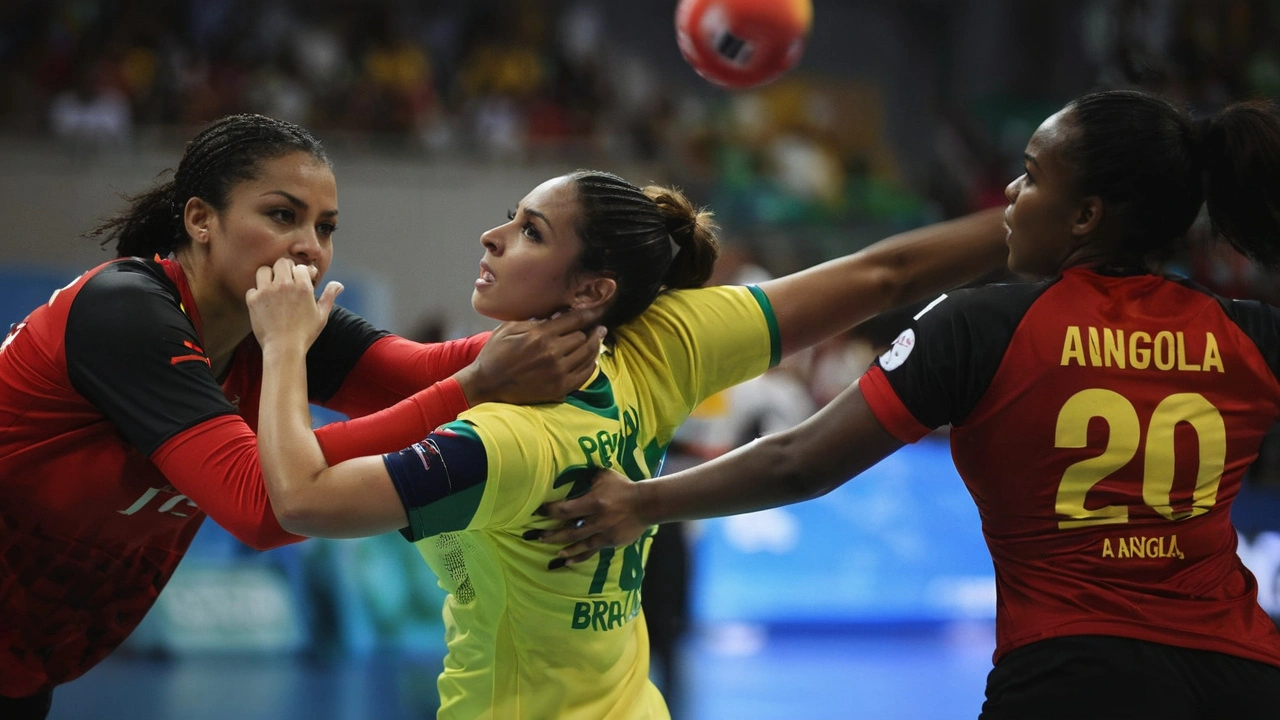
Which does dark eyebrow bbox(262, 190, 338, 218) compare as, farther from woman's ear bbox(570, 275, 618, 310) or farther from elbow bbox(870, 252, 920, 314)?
elbow bbox(870, 252, 920, 314)

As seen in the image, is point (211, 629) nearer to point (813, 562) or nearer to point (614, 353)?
point (813, 562)

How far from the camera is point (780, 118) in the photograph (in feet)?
50.0

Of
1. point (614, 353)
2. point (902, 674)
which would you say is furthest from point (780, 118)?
point (614, 353)

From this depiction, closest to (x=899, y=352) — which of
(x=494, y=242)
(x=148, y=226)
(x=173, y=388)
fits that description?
(x=494, y=242)

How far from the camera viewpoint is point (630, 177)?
1089 centimetres

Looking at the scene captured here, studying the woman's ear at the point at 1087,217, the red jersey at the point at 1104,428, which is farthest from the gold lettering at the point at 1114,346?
the woman's ear at the point at 1087,217

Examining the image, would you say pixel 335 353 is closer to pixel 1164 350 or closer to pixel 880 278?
pixel 880 278

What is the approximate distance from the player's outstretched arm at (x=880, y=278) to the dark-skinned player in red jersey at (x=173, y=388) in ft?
A: 1.77

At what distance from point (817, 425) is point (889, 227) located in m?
9.51

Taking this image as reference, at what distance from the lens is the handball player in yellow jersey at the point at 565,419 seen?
206cm

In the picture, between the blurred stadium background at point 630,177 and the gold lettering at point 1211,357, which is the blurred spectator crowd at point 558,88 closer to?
the blurred stadium background at point 630,177

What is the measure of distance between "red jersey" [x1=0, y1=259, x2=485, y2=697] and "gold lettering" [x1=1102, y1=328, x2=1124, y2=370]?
1173 millimetres

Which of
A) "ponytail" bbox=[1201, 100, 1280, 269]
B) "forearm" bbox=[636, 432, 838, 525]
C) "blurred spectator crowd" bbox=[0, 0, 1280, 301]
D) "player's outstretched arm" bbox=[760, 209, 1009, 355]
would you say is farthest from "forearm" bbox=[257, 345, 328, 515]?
"blurred spectator crowd" bbox=[0, 0, 1280, 301]

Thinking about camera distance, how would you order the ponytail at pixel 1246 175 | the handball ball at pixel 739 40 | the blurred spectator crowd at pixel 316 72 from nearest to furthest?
the ponytail at pixel 1246 175 < the handball ball at pixel 739 40 < the blurred spectator crowd at pixel 316 72
